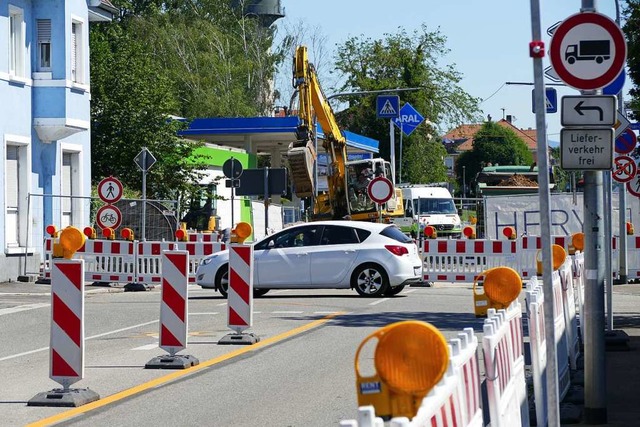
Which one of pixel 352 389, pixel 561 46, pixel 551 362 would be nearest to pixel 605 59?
pixel 561 46

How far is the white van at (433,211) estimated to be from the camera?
188 ft

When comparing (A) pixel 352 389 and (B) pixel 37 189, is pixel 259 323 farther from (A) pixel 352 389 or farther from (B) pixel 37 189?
(B) pixel 37 189

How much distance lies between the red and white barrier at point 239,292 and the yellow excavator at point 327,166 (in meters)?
20.3

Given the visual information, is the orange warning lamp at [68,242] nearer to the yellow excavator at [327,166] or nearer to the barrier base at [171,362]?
the barrier base at [171,362]

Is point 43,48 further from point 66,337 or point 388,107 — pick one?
point 66,337

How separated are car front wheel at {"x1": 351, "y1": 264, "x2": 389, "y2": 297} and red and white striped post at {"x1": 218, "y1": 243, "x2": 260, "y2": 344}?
921 centimetres

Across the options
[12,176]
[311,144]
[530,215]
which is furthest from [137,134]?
[530,215]

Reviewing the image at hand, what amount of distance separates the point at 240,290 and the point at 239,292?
3 cm

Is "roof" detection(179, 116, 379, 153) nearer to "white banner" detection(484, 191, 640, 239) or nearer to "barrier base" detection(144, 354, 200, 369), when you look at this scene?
"white banner" detection(484, 191, 640, 239)

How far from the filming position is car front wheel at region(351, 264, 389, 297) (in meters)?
25.9

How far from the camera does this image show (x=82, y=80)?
36.2m

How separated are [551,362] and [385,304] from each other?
659 inches

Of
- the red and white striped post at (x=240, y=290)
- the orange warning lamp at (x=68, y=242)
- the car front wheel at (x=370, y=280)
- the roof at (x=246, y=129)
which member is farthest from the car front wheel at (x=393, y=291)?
the roof at (x=246, y=129)

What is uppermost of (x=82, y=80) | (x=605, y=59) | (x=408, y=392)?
(x=82, y=80)
